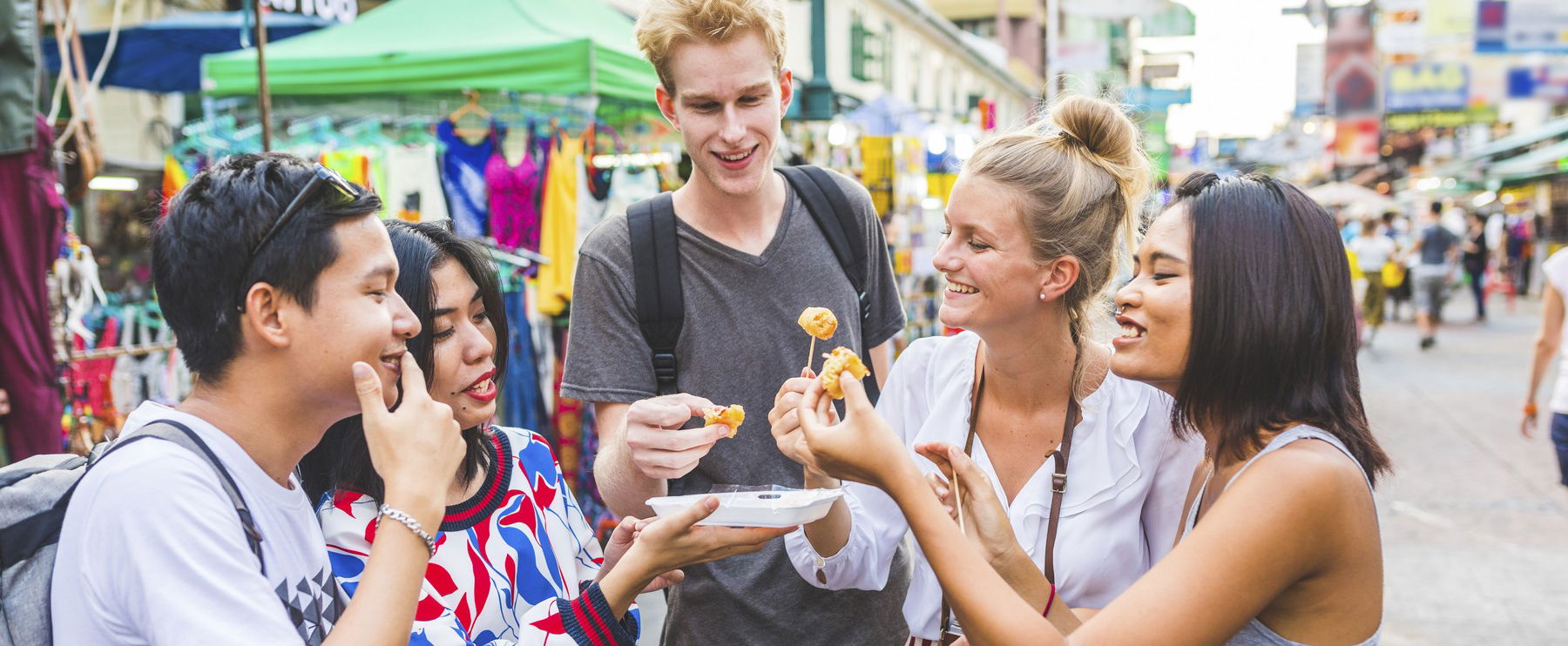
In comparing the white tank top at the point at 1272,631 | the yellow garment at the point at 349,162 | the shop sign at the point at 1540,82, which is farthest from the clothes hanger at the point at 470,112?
the shop sign at the point at 1540,82

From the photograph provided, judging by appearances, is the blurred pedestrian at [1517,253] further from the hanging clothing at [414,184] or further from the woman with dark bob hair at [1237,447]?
the woman with dark bob hair at [1237,447]

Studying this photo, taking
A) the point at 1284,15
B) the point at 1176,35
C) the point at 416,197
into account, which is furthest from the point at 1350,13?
the point at 416,197

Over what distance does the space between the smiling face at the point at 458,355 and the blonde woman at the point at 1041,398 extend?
0.60 meters

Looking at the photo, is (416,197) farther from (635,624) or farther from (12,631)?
(12,631)

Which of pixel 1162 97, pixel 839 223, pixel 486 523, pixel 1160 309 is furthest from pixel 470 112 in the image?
pixel 1162 97

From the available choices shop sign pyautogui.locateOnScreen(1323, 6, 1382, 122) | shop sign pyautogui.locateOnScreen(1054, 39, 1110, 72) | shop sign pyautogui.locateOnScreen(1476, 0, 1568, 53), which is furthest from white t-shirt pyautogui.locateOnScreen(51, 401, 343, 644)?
shop sign pyautogui.locateOnScreen(1323, 6, 1382, 122)

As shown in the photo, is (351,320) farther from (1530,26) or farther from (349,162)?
(1530,26)

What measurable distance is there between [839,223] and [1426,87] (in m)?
21.8

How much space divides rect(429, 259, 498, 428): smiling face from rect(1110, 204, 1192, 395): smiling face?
48.3 inches

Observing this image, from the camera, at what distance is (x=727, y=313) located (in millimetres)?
2539

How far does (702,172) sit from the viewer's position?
8.34ft

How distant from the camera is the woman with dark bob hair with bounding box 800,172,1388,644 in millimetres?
1676

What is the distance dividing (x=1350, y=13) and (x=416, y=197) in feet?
66.9

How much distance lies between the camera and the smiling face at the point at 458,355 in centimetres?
212
